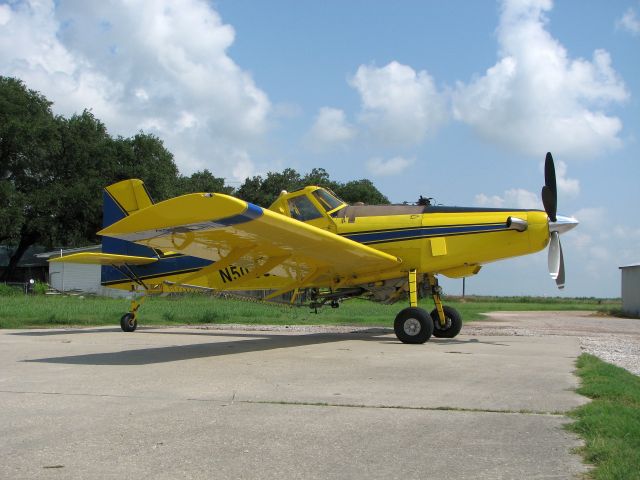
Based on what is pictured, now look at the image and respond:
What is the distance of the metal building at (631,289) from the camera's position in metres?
37.1

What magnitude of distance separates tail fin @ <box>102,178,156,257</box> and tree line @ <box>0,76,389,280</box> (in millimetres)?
36030

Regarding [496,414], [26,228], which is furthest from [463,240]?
[26,228]

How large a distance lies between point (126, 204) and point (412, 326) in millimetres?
8269

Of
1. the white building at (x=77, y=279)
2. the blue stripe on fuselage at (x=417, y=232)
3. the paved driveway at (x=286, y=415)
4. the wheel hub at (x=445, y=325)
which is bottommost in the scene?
the paved driveway at (x=286, y=415)

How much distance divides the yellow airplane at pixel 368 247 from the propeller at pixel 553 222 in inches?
0.8

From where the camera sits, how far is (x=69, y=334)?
47.7ft

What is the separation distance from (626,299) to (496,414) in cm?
3818

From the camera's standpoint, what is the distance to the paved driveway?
3.82 meters

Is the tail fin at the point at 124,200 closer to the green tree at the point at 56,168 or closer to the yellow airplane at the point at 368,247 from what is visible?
the yellow airplane at the point at 368,247

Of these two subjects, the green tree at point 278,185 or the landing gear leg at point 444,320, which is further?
the green tree at point 278,185

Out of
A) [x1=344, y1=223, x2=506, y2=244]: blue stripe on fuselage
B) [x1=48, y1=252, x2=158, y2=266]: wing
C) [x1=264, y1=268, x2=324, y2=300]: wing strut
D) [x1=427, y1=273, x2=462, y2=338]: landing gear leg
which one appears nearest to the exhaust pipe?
[x1=344, y1=223, x2=506, y2=244]: blue stripe on fuselage

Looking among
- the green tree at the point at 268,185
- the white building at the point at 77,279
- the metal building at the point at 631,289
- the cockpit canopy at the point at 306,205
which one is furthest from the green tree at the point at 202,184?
the cockpit canopy at the point at 306,205

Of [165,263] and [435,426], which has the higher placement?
[165,263]

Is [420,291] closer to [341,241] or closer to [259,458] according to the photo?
[341,241]
